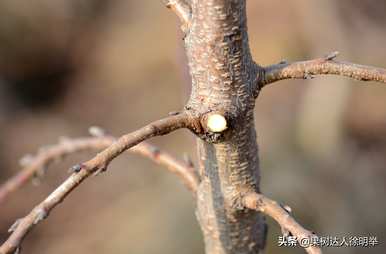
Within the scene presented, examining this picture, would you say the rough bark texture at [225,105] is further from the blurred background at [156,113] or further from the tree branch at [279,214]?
the blurred background at [156,113]

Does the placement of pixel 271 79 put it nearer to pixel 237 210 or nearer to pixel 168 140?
pixel 237 210

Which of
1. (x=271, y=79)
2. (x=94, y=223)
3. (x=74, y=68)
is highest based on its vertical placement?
(x=74, y=68)

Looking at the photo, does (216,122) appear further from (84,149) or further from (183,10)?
(84,149)

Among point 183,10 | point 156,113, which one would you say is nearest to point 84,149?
point 183,10

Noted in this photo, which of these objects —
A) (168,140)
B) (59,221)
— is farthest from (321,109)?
(59,221)

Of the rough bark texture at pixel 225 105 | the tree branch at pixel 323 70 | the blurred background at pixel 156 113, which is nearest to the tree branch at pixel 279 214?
the rough bark texture at pixel 225 105
